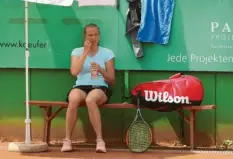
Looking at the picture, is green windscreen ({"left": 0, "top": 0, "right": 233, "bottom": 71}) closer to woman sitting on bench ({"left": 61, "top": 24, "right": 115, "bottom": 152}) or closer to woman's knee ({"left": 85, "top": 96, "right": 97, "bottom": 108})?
woman sitting on bench ({"left": 61, "top": 24, "right": 115, "bottom": 152})

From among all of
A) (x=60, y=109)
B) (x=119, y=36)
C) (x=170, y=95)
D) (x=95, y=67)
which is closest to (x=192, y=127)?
(x=170, y=95)

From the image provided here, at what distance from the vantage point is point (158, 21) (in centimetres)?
739

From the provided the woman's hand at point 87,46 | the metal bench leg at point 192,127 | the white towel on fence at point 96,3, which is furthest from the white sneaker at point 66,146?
the white towel on fence at point 96,3

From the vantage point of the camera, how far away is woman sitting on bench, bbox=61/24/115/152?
22.4ft

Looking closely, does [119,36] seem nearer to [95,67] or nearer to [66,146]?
[95,67]

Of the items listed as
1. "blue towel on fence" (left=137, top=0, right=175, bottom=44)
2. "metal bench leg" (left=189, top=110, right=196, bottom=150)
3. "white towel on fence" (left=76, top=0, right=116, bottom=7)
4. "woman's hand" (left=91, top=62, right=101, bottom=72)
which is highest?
"white towel on fence" (left=76, top=0, right=116, bottom=7)

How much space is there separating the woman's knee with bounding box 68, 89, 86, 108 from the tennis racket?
0.68 m

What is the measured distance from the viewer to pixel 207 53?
7.35 metres

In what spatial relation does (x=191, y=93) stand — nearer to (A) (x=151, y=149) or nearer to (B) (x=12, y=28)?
(A) (x=151, y=149)

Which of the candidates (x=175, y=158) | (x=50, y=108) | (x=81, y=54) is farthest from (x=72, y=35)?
(x=175, y=158)

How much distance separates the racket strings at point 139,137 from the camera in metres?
6.80

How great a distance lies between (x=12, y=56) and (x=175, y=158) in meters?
2.59

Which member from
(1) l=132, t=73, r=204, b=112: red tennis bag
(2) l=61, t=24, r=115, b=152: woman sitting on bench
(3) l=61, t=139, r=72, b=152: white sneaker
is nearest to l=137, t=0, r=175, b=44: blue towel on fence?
(2) l=61, t=24, r=115, b=152: woman sitting on bench

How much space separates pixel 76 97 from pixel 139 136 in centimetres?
88
